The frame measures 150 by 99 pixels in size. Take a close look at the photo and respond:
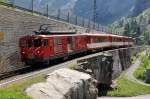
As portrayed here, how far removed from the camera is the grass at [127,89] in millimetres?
67912

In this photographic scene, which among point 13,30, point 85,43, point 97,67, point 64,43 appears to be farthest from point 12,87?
point 85,43

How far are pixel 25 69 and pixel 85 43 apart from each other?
21.3 m

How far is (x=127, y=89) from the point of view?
246 feet

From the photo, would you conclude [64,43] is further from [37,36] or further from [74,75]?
[74,75]

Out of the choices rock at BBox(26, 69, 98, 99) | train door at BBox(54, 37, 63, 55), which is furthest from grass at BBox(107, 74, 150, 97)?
rock at BBox(26, 69, 98, 99)

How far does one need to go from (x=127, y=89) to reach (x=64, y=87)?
4877cm

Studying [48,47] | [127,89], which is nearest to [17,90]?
[48,47]

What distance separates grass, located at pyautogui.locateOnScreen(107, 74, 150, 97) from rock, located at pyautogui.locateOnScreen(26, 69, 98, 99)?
1259 inches

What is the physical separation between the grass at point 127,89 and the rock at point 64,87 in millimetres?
31974

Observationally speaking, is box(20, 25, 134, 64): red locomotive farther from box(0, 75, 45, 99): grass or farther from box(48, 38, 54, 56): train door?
box(0, 75, 45, 99): grass

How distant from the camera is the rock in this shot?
24.3 m

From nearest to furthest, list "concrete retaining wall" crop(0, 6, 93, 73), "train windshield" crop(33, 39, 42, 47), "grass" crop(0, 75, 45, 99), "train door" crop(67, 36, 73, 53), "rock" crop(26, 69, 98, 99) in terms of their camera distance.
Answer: "grass" crop(0, 75, 45, 99) → "rock" crop(26, 69, 98, 99) → "concrete retaining wall" crop(0, 6, 93, 73) → "train windshield" crop(33, 39, 42, 47) → "train door" crop(67, 36, 73, 53)

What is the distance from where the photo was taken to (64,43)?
4866 cm

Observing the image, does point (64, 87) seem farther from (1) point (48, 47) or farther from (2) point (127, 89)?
(2) point (127, 89)
